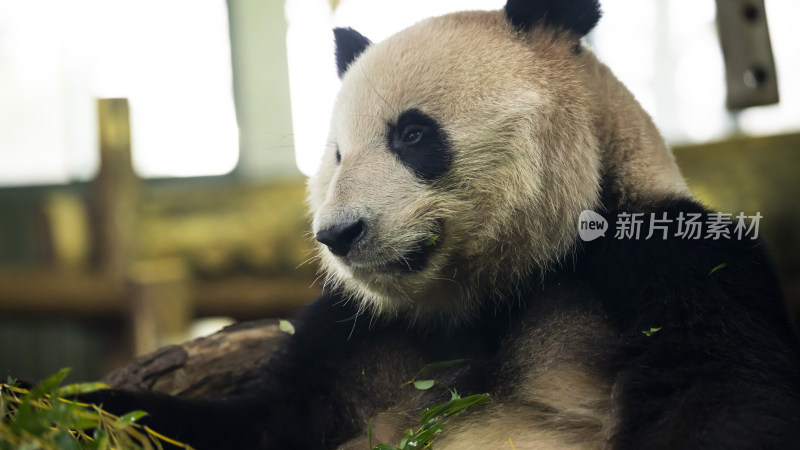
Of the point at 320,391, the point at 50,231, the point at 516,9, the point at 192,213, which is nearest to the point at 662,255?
the point at 516,9

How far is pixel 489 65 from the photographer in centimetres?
249

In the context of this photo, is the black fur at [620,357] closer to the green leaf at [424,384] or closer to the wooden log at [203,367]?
the green leaf at [424,384]

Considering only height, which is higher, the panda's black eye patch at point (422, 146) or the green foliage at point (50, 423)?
the panda's black eye patch at point (422, 146)

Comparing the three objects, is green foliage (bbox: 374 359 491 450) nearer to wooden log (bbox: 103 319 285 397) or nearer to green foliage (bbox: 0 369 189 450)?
green foliage (bbox: 0 369 189 450)

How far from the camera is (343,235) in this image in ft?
7.36

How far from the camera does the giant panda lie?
2.10m

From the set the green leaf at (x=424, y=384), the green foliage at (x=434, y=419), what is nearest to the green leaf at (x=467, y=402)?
the green foliage at (x=434, y=419)

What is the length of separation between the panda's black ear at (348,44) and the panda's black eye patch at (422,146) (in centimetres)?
67

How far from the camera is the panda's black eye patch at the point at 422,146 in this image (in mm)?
2406

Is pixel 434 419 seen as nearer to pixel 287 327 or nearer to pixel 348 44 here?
pixel 287 327

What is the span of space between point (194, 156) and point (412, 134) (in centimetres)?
759

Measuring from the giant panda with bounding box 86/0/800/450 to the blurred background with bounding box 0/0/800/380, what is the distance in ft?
2.63

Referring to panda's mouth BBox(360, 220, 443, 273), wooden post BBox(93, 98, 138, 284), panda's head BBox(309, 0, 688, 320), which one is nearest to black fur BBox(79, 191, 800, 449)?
panda's head BBox(309, 0, 688, 320)

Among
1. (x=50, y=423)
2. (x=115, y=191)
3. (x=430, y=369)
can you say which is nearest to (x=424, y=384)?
(x=430, y=369)
